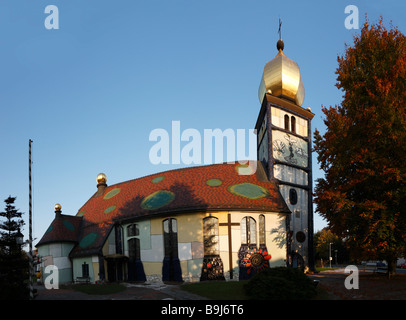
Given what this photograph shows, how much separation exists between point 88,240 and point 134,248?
5808mm

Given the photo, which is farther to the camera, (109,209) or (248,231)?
(109,209)

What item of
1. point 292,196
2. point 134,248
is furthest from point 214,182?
point 134,248

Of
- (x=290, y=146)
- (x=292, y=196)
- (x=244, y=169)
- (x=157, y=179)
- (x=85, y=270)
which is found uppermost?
(x=290, y=146)

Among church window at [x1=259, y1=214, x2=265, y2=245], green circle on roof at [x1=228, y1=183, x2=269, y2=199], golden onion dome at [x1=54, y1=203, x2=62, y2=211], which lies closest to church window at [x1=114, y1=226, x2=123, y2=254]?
golden onion dome at [x1=54, y1=203, x2=62, y2=211]

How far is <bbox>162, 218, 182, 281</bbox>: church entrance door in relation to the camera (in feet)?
86.2

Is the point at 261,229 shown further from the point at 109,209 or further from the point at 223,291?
the point at 109,209

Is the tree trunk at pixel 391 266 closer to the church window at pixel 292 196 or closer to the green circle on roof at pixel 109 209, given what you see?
the church window at pixel 292 196

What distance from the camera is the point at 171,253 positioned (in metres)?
26.9

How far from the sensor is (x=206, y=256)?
25.8 m

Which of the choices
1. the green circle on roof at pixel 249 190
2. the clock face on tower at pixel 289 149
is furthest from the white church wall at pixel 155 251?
the clock face on tower at pixel 289 149

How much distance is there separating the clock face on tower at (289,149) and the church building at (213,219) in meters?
0.10

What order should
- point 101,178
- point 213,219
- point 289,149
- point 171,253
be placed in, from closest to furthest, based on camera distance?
point 213,219 → point 171,253 → point 289,149 → point 101,178
